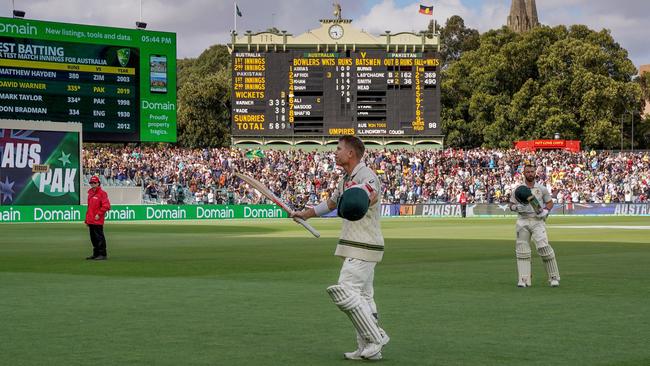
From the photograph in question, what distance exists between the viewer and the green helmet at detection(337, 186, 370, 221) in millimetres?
8695

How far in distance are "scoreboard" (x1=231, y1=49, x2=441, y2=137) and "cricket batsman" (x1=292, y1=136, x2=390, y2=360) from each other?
166 ft

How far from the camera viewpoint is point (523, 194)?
16172 mm

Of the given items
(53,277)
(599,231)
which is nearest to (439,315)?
(53,277)

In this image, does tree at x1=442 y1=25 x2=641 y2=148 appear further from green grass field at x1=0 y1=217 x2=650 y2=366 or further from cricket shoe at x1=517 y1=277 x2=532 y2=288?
cricket shoe at x1=517 y1=277 x2=532 y2=288

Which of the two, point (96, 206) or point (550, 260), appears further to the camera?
point (96, 206)

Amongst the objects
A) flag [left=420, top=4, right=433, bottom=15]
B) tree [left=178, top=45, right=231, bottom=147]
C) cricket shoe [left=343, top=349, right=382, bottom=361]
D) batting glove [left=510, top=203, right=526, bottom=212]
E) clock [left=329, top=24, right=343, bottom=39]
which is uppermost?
flag [left=420, top=4, right=433, bottom=15]

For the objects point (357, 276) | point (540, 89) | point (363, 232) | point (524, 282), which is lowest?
point (524, 282)

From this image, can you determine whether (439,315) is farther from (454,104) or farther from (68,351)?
(454,104)

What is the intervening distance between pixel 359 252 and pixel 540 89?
80007 mm

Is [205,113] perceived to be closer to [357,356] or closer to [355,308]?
[357,356]

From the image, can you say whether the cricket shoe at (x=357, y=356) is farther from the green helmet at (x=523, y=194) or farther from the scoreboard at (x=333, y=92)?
the scoreboard at (x=333, y=92)

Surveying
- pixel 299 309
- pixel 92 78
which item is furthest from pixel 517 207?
pixel 92 78

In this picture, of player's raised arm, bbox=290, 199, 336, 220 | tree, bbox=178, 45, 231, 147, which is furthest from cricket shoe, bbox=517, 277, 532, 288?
tree, bbox=178, 45, 231, 147

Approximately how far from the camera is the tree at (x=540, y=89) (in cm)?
8469
